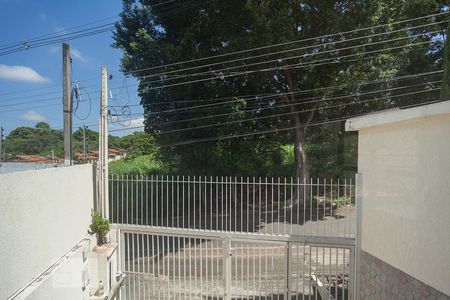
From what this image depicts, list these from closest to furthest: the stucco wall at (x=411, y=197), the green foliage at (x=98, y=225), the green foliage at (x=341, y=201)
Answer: the stucco wall at (x=411, y=197) → the green foliage at (x=341, y=201) → the green foliage at (x=98, y=225)

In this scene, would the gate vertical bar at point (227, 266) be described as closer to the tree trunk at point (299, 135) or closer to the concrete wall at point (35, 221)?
the concrete wall at point (35, 221)

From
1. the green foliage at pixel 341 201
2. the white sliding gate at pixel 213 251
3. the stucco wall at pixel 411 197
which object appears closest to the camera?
the stucco wall at pixel 411 197

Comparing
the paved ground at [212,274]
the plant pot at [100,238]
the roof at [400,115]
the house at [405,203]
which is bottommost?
the paved ground at [212,274]

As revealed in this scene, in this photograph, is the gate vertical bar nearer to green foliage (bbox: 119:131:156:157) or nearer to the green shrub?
the green shrub

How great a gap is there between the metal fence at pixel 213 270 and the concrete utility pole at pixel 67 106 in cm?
219

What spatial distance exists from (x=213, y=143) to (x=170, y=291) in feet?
17.5

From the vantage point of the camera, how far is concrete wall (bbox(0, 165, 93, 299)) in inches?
139

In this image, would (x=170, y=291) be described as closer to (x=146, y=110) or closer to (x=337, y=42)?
(x=146, y=110)

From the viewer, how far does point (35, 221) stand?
4.30m

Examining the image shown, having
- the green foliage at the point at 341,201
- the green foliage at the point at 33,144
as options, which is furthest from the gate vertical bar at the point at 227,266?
the green foliage at the point at 33,144

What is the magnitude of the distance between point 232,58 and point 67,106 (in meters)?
5.09

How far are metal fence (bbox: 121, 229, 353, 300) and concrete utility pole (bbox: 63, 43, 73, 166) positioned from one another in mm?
2193

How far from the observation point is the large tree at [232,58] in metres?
10.8

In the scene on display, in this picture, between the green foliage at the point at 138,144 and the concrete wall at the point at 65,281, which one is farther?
the green foliage at the point at 138,144
